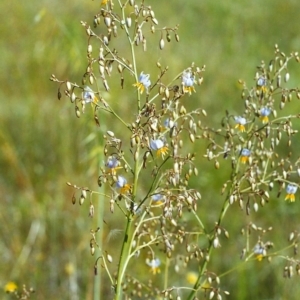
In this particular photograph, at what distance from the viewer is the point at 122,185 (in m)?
1.81

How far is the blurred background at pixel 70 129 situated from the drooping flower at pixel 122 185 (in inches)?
20.7

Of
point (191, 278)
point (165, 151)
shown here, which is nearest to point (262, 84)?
point (165, 151)

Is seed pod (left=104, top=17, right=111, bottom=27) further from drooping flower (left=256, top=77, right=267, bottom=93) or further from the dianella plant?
drooping flower (left=256, top=77, right=267, bottom=93)

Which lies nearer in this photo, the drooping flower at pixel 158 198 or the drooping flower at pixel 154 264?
the drooping flower at pixel 158 198

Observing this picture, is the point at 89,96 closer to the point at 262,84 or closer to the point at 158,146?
the point at 158,146

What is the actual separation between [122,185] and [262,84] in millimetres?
622

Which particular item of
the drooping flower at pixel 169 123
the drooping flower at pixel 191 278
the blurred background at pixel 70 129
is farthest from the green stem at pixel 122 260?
the drooping flower at pixel 191 278

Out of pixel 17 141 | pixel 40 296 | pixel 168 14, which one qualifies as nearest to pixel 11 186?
pixel 17 141

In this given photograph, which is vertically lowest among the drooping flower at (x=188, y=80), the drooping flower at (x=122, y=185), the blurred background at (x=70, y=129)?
the drooping flower at (x=122, y=185)

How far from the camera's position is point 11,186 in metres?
5.54

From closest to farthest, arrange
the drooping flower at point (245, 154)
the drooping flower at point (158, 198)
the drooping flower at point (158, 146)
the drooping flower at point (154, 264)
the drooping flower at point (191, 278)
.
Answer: the drooping flower at point (158, 146), the drooping flower at point (158, 198), the drooping flower at point (245, 154), the drooping flower at point (154, 264), the drooping flower at point (191, 278)

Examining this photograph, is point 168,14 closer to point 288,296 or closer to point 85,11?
point 85,11

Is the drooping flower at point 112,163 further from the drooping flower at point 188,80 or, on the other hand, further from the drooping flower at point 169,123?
the drooping flower at point 188,80

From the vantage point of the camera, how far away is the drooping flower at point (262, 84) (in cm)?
208
